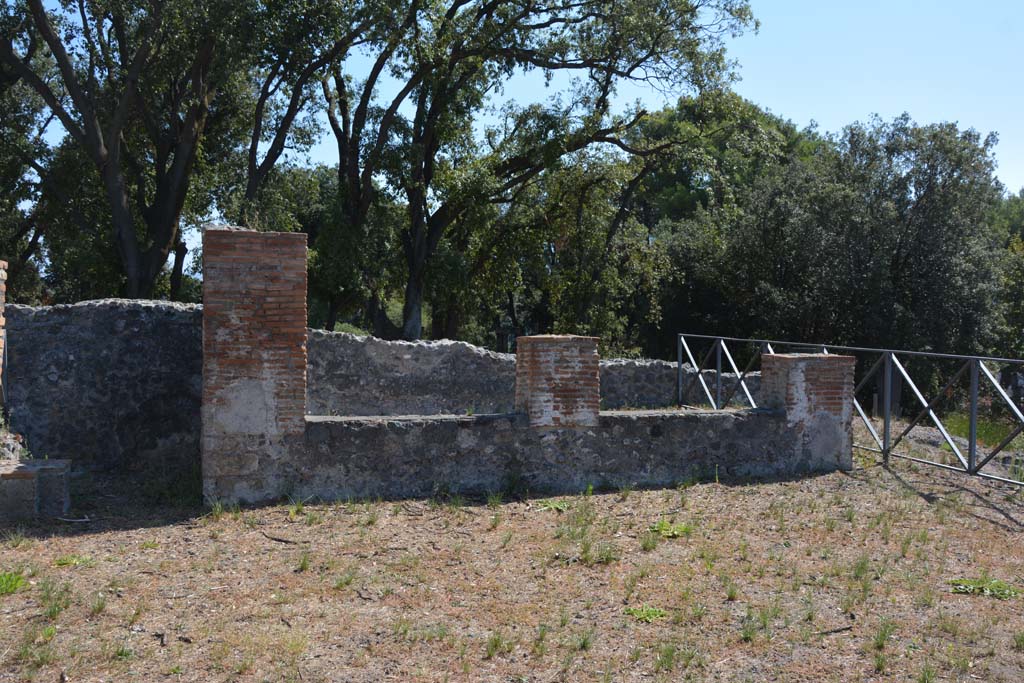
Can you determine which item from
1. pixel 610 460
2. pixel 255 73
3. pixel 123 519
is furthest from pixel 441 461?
pixel 255 73

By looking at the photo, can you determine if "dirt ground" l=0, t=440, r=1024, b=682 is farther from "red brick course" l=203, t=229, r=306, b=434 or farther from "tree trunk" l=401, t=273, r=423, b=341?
"tree trunk" l=401, t=273, r=423, b=341

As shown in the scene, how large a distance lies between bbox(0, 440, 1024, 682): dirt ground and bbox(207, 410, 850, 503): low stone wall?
0.27 metres

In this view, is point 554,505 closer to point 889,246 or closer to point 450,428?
point 450,428

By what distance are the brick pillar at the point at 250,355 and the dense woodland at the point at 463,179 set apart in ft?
29.1

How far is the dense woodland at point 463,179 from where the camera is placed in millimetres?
15250

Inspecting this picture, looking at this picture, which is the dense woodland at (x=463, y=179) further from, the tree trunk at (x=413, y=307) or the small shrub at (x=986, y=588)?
the small shrub at (x=986, y=588)

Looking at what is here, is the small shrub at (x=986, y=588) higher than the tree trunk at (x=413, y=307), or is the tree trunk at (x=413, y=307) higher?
the tree trunk at (x=413, y=307)

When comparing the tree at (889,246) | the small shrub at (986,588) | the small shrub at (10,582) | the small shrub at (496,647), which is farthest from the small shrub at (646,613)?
the tree at (889,246)

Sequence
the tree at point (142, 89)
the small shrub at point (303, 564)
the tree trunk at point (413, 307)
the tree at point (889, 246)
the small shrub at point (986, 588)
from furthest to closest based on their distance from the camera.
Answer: the tree at point (889, 246)
the tree trunk at point (413, 307)
the tree at point (142, 89)
the small shrub at point (303, 564)
the small shrub at point (986, 588)

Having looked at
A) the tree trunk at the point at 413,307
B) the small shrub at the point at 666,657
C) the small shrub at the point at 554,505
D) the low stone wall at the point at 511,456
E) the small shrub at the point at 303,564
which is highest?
the tree trunk at the point at 413,307

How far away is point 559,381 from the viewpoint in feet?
24.1

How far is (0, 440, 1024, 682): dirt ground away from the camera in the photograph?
411 centimetres

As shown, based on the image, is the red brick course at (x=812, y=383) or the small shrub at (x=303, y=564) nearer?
the small shrub at (x=303, y=564)

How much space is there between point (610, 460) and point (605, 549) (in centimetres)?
181
